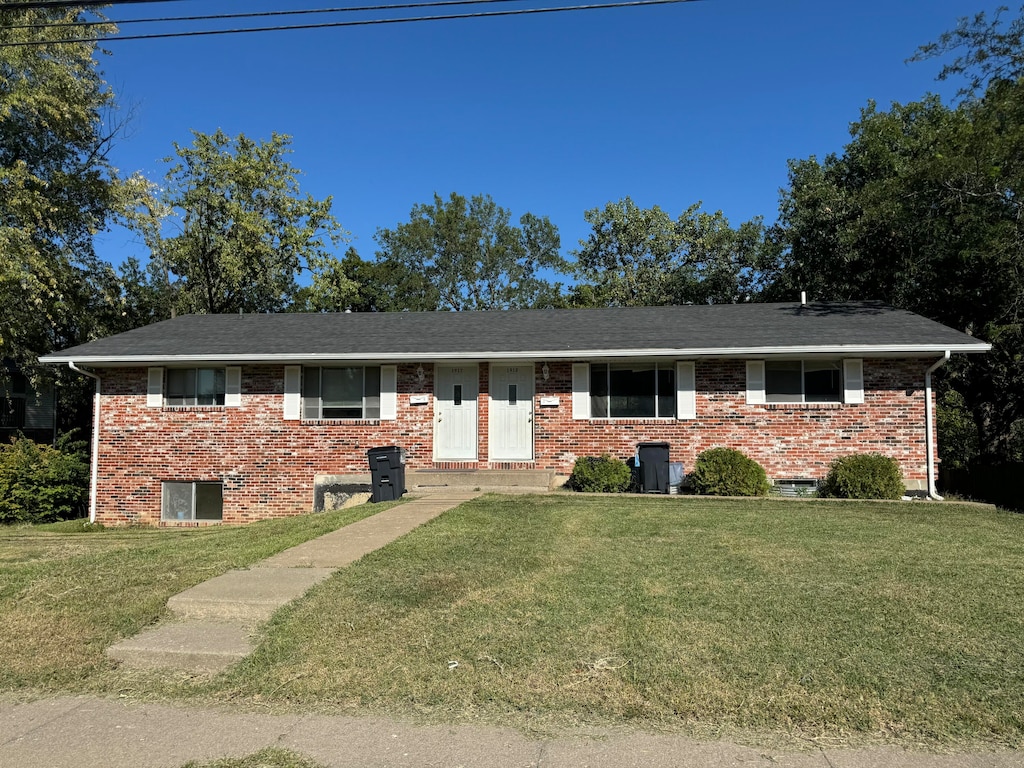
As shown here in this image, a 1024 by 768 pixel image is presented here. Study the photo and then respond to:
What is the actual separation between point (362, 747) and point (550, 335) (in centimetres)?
1207

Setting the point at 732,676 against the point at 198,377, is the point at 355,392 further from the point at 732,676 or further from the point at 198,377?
the point at 732,676

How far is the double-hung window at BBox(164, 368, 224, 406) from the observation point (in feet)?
49.8

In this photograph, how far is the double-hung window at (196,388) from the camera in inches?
598

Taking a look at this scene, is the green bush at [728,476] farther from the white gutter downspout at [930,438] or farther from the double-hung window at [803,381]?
the white gutter downspout at [930,438]

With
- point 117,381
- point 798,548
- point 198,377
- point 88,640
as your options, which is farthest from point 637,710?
point 117,381

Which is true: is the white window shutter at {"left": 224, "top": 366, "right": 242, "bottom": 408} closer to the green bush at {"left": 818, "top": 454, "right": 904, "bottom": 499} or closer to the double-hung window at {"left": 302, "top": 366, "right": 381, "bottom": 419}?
the double-hung window at {"left": 302, "top": 366, "right": 381, "bottom": 419}

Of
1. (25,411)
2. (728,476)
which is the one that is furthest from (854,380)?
(25,411)

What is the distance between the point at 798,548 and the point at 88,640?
21.4ft

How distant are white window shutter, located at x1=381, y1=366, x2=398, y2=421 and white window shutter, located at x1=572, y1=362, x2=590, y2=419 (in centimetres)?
353

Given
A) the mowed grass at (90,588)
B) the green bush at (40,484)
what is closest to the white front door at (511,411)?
the mowed grass at (90,588)

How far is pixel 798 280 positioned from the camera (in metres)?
23.2

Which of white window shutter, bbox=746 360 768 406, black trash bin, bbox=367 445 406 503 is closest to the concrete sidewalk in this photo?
black trash bin, bbox=367 445 406 503

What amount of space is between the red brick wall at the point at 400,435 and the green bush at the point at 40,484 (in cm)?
148

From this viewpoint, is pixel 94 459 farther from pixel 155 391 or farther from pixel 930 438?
pixel 930 438
